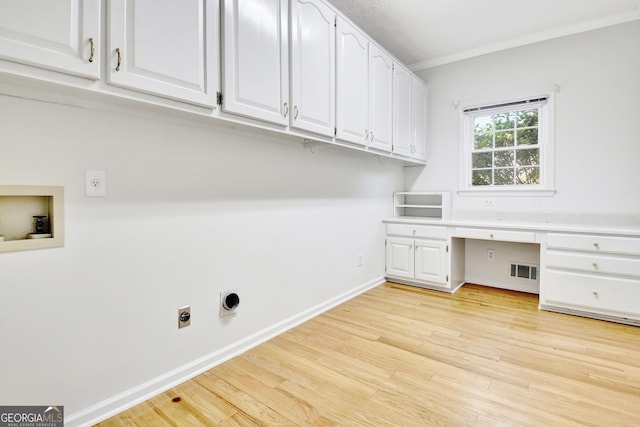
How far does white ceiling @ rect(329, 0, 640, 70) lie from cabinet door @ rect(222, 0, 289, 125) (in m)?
1.13

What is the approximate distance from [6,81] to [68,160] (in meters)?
0.35

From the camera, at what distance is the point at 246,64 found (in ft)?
5.98

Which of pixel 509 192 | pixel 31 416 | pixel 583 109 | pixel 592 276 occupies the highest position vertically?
pixel 583 109

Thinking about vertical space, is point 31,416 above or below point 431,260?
below

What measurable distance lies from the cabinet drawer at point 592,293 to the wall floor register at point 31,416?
354 cm

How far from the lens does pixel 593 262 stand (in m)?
2.75

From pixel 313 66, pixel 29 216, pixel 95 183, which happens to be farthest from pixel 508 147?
pixel 29 216

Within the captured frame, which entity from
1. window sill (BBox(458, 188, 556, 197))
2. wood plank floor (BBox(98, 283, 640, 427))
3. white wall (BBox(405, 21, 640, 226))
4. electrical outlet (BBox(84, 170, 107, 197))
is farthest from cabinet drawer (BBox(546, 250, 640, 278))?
electrical outlet (BBox(84, 170, 107, 197))

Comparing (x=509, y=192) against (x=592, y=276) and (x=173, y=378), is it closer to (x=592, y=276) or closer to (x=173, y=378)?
(x=592, y=276)

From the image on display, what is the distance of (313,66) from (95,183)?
1.53m

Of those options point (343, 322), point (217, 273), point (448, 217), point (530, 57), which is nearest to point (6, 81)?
point (217, 273)

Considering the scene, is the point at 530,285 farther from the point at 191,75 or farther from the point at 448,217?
the point at 191,75

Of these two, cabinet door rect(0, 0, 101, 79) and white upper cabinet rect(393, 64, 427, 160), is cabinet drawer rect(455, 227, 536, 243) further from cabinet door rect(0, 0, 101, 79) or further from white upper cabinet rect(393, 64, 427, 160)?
cabinet door rect(0, 0, 101, 79)

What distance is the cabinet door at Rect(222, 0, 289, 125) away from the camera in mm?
1740
